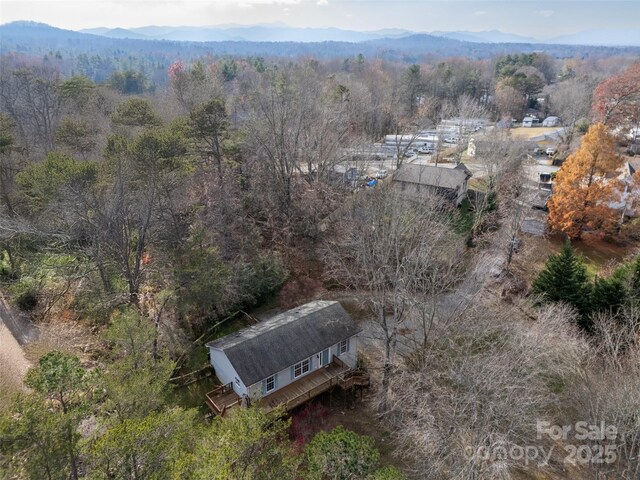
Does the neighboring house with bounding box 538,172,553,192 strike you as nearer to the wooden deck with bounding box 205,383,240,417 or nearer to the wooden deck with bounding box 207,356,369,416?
the wooden deck with bounding box 207,356,369,416

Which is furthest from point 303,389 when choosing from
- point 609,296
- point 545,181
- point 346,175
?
point 545,181

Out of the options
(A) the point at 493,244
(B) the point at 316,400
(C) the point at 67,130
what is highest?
(C) the point at 67,130

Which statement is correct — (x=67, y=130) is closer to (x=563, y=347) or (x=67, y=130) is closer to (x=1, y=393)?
(x=1, y=393)

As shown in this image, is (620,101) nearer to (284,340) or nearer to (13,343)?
(284,340)

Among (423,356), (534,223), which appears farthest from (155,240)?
(534,223)

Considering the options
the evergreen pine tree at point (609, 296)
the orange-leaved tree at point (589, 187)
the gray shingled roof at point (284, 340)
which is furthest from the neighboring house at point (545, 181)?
the gray shingled roof at point (284, 340)

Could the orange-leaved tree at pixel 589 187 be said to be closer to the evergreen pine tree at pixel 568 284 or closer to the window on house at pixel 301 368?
the evergreen pine tree at pixel 568 284

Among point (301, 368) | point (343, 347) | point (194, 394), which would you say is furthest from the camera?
point (343, 347)
